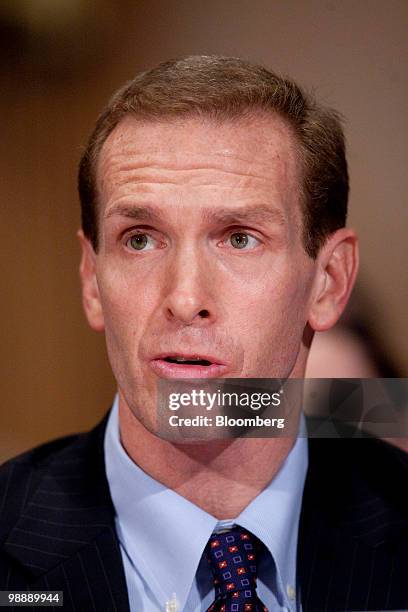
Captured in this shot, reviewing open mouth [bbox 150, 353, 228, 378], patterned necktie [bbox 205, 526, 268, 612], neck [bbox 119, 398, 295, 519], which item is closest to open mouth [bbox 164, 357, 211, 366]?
open mouth [bbox 150, 353, 228, 378]

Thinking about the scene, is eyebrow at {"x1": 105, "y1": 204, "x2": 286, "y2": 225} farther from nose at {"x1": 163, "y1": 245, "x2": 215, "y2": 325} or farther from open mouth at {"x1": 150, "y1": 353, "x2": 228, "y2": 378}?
open mouth at {"x1": 150, "y1": 353, "x2": 228, "y2": 378}

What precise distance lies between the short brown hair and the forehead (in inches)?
0.7

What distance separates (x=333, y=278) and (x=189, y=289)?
0.94ft

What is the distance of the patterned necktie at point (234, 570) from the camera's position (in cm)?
99

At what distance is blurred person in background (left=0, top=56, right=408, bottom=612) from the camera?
0.97 m

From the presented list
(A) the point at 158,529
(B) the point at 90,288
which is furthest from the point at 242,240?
(A) the point at 158,529

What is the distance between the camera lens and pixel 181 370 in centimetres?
96

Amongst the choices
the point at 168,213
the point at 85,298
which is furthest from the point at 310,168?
the point at 85,298

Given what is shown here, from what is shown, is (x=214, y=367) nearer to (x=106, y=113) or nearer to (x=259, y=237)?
(x=259, y=237)

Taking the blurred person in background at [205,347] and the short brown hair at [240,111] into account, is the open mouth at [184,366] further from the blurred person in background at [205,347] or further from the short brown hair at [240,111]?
the short brown hair at [240,111]

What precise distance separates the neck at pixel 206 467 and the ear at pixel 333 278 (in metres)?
0.20

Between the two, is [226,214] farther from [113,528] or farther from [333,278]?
[113,528]

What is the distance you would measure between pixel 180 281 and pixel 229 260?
0.08m

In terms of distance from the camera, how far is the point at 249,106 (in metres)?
1.01
